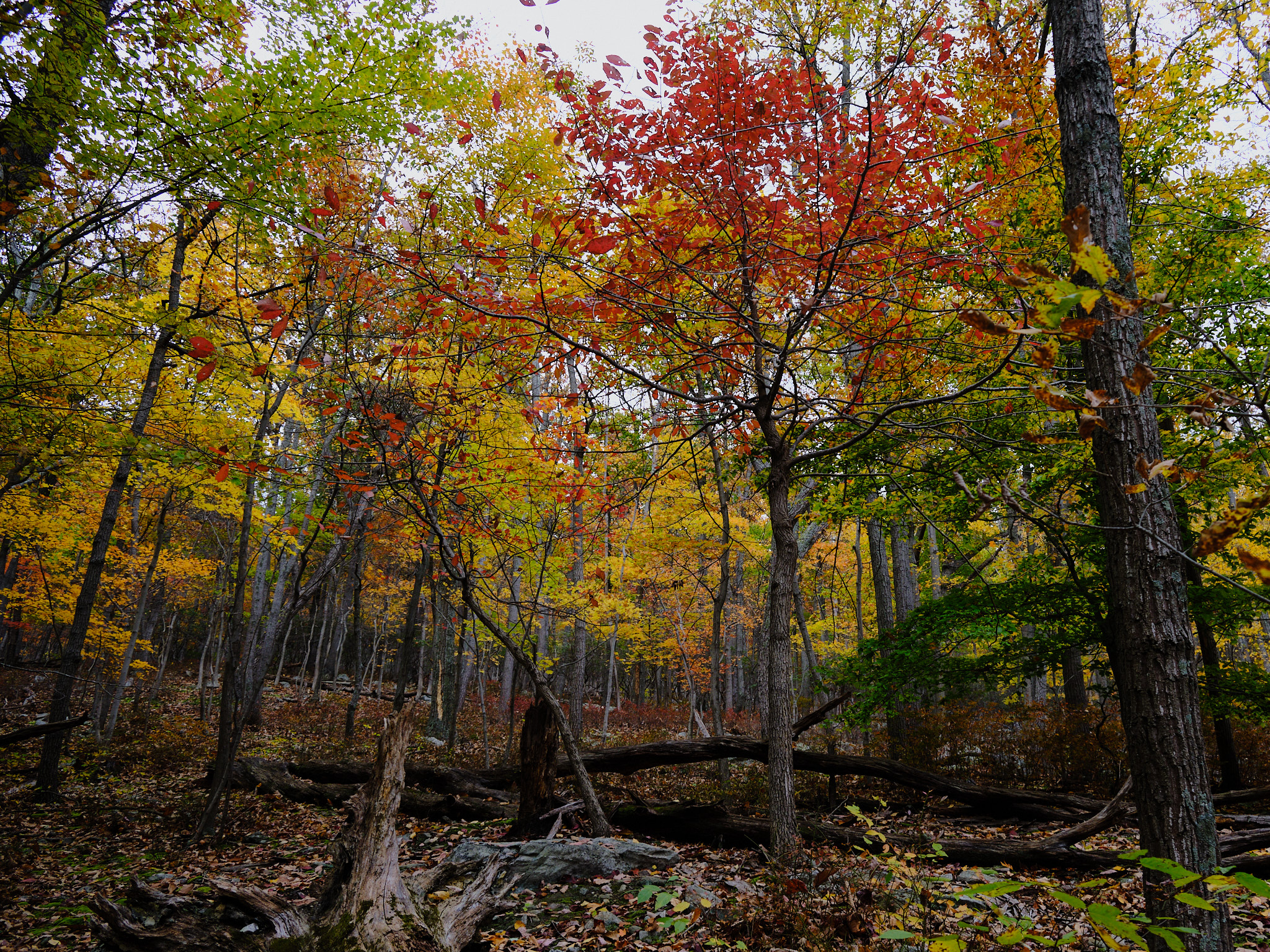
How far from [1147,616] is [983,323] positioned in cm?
217

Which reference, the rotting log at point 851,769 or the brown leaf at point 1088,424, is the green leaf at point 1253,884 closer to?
the brown leaf at point 1088,424

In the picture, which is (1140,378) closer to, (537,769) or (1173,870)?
(1173,870)

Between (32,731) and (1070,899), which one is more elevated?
(1070,899)

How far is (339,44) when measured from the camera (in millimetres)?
5793

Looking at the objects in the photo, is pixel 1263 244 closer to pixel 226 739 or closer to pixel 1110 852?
pixel 1110 852

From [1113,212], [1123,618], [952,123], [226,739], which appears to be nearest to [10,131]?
[226,739]

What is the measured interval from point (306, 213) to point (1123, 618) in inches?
277

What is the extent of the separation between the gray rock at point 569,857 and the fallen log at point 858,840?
1143 mm

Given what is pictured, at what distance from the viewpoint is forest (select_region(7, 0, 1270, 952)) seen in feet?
10.6

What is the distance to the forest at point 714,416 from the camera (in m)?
3.22

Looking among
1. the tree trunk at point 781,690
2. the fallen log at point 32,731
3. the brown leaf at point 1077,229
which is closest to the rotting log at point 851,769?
the tree trunk at point 781,690

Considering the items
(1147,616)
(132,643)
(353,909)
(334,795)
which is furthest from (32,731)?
(132,643)

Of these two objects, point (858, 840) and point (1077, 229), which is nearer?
point (1077, 229)

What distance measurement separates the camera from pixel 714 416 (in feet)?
18.9
